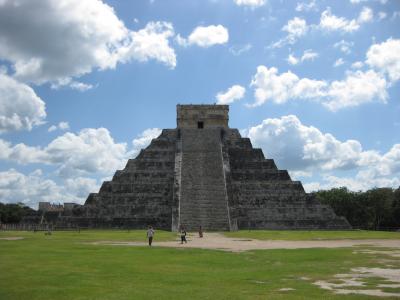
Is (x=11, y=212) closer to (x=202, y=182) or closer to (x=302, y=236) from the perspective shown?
(x=202, y=182)

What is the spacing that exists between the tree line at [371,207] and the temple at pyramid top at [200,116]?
1570 cm

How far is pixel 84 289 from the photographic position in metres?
8.52

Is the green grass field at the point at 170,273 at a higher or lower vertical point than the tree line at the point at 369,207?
lower

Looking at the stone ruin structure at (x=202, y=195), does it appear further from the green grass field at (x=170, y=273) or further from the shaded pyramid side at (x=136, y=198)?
the green grass field at (x=170, y=273)

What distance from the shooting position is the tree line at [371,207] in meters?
52.1

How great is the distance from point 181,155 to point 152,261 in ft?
76.8

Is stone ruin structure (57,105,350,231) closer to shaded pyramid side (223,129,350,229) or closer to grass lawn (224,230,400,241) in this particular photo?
shaded pyramid side (223,129,350,229)

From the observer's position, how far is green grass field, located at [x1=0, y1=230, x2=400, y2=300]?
8172mm

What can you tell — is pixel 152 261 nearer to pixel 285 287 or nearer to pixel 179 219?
pixel 285 287

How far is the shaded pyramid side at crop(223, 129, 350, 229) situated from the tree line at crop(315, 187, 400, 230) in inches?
691

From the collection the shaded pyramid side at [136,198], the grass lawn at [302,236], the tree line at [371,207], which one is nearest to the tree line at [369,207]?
the tree line at [371,207]

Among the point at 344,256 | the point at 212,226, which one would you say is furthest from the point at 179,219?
the point at 344,256

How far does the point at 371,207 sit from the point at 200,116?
921 inches

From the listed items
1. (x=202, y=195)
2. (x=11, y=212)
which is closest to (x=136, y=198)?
(x=202, y=195)
